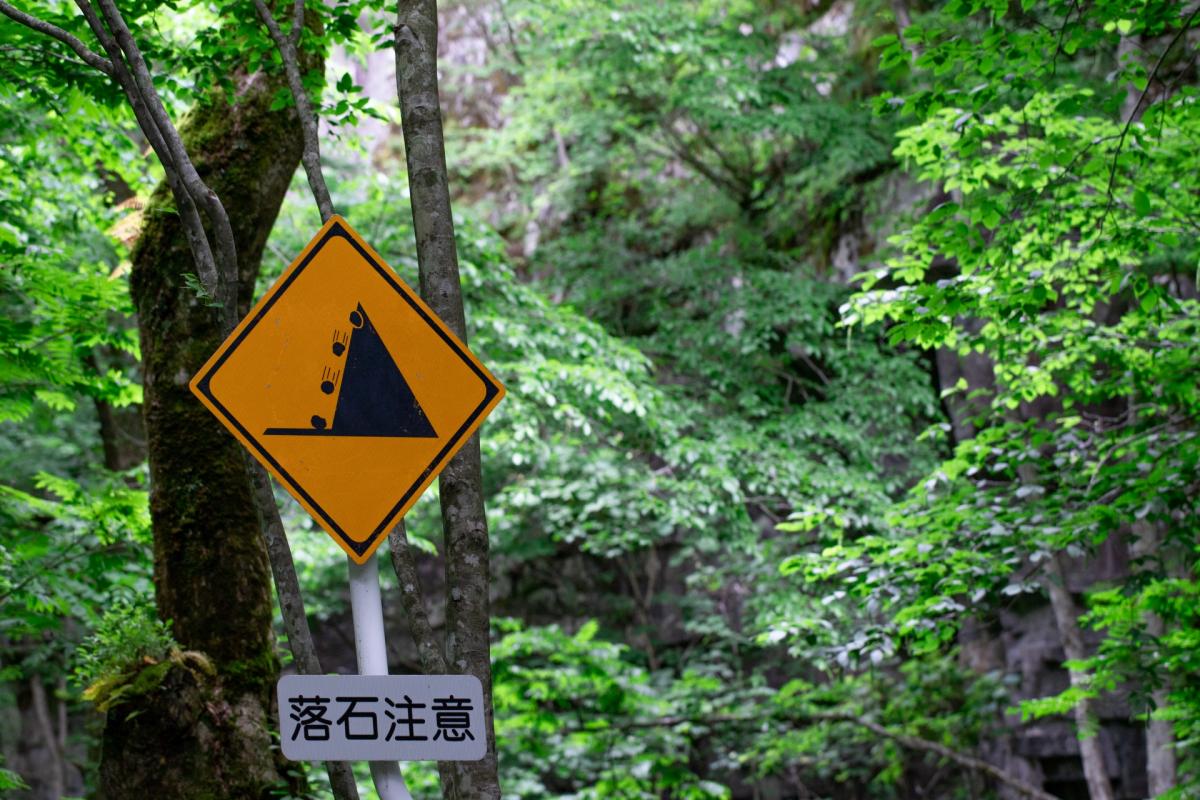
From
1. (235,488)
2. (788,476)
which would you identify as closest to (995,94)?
(235,488)

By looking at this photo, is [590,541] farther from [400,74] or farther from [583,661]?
[400,74]

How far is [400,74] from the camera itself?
2.67 meters

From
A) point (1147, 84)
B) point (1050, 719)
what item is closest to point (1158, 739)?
point (1050, 719)

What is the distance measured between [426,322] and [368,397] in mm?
200

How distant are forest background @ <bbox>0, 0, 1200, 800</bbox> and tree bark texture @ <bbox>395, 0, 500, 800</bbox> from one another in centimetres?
36

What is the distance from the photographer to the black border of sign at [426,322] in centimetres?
192

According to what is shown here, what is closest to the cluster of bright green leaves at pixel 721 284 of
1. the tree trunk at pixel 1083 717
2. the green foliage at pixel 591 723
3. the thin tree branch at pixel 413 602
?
the green foliage at pixel 591 723

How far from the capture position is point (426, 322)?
2.07 m

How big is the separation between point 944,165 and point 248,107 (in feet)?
9.99

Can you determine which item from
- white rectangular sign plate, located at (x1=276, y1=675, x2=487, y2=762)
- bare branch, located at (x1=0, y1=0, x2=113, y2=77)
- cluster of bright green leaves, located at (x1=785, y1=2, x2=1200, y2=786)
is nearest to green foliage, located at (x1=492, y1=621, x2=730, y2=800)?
cluster of bright green leaves, located at (x1=785, y1=2, x2=1200, y2=786)

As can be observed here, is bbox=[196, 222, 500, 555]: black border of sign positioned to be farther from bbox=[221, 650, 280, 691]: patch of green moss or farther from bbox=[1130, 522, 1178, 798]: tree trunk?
bbox=[1130, 522, 1178, 798]: tree trunk

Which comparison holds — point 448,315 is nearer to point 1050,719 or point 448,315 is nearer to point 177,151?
point 177,151

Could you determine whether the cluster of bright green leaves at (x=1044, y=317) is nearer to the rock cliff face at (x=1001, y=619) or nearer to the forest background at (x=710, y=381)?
the forest background at (x=710, y=381)

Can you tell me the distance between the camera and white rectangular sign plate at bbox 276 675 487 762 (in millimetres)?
1865
